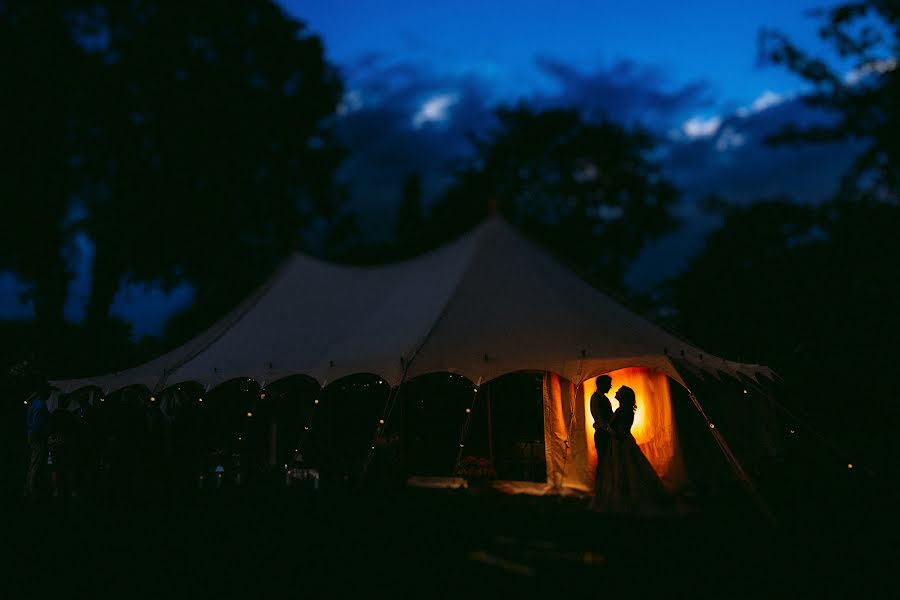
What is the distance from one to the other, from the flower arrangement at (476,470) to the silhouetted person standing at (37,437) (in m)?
5.15

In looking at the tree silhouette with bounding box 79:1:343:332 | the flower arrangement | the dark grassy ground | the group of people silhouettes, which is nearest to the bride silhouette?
the group of people silhouettes

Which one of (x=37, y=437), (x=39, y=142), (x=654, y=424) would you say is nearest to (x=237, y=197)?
(x=39, y=142)

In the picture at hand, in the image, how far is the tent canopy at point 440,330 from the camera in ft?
28.7

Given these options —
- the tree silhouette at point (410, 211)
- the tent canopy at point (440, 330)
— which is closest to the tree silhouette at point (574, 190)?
the tree silhouette at point (410, 211)

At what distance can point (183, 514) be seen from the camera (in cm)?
838

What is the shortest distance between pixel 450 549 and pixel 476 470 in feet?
12.0

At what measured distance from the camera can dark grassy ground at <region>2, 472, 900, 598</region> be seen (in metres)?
4.98

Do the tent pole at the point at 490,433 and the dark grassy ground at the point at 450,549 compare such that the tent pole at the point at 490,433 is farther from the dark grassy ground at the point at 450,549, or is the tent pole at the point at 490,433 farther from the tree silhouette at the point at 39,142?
the tree silhouette at the point at 39,142

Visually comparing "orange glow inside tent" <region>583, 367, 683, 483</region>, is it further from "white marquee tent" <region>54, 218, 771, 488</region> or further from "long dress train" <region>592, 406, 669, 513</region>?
"long dress train" <region>592, 406, 669, 513</region>

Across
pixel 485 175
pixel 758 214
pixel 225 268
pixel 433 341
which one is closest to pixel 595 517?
pixel 433 341

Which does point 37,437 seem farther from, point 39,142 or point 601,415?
point 39,142

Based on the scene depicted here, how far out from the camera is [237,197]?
60.1 ft

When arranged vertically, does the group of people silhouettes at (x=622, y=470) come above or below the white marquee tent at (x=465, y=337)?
below

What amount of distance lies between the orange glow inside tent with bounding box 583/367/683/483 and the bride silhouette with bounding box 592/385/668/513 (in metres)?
1.99
